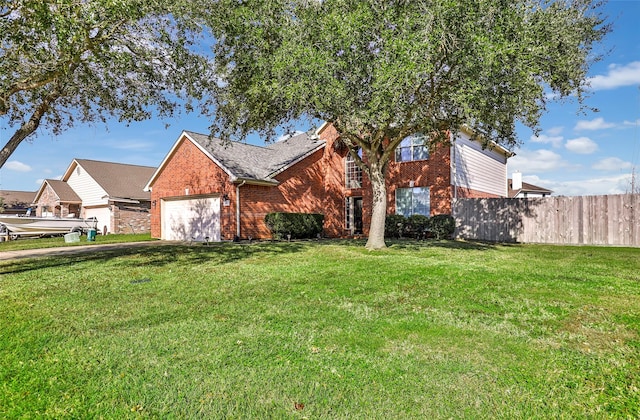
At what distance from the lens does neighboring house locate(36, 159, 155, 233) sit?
83.4ft

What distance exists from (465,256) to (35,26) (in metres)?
11.8

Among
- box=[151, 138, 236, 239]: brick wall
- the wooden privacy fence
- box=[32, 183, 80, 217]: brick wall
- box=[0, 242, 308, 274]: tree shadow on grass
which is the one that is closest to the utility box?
box=[151, 138, 236, 239]: brick wall

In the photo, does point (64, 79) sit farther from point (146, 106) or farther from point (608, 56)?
point (608, 56)

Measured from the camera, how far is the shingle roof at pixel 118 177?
2602cm

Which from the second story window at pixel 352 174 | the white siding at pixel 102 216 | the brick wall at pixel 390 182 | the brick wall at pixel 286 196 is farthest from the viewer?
the white siding at pixel 102 216

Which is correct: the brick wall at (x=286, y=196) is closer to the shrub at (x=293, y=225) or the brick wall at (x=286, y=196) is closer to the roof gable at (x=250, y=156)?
the roof gable at (x=250, y=156)

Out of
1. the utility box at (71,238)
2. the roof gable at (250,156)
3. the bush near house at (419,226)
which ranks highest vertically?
the roof gable at (250,156)

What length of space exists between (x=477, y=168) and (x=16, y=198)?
4201 centimetres

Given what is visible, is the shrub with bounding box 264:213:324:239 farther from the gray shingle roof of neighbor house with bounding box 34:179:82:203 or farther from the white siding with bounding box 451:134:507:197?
the gray shingle roof of neighbor house with bounding box 34:179:82:203

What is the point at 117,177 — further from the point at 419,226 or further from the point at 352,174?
the point at 419,226

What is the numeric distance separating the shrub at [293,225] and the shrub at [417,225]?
4.68 meters

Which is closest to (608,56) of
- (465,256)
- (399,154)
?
(465,256)

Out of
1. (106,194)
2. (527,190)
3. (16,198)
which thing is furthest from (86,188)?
(527,190)

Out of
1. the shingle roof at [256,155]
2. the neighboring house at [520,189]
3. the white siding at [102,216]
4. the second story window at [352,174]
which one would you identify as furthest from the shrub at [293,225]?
the neighboring house at [520,189]
